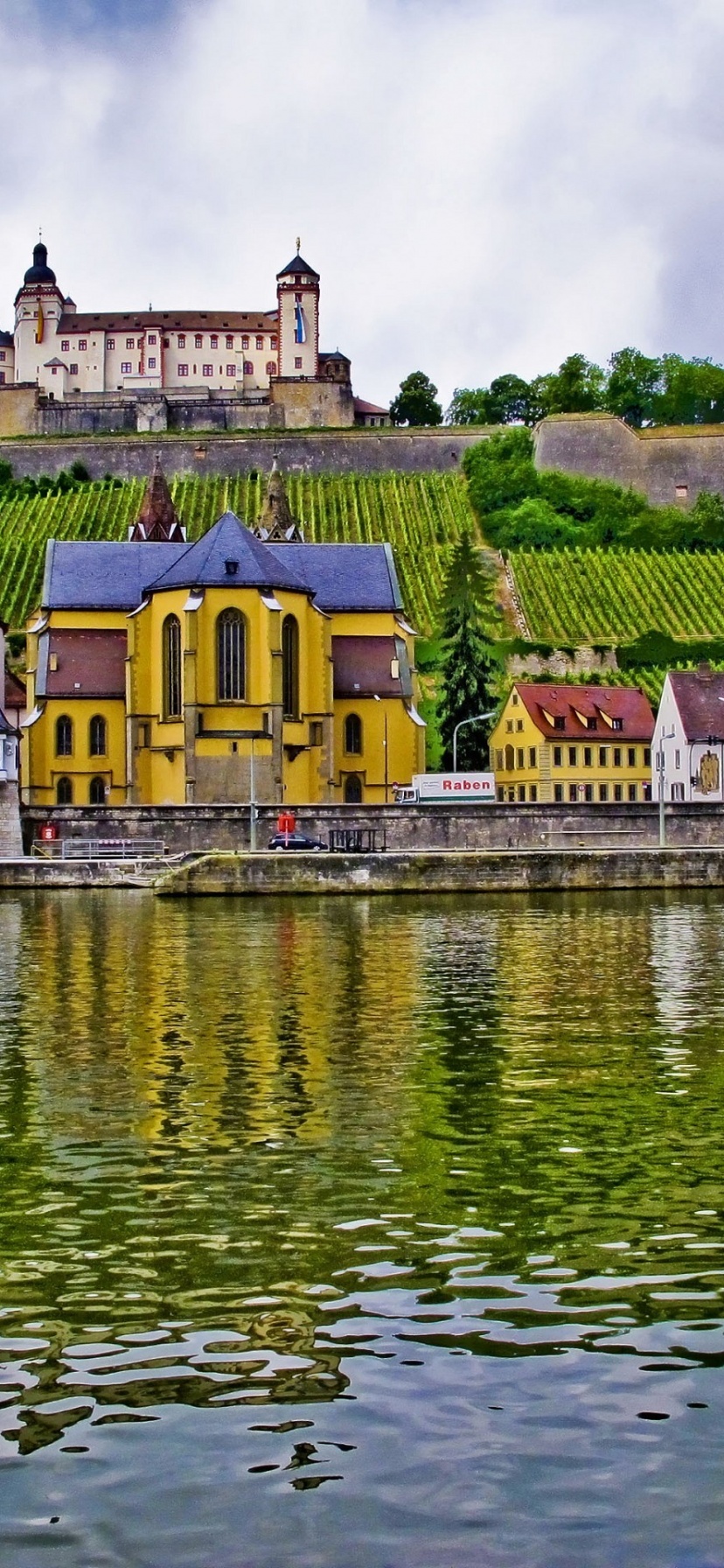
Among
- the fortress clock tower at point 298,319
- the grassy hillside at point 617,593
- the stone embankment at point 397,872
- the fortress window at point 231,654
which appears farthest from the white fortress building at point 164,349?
the stone embankment at point 397,872

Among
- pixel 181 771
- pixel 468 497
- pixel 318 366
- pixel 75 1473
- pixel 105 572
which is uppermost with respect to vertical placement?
pixel 318 366

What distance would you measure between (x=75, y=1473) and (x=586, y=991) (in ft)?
70.0

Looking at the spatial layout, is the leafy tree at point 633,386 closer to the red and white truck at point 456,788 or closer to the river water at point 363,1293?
the red and white truck at point 456,788

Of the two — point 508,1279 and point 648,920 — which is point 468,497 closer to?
point 648,920

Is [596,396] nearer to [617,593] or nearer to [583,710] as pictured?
[617,593]

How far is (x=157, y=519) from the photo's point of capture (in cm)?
10275

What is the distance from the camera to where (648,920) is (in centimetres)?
4638

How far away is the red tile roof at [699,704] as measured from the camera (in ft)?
274

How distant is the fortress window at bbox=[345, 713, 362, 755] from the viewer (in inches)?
3329

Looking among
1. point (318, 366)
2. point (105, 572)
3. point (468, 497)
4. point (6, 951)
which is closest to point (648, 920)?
point (6, 951)

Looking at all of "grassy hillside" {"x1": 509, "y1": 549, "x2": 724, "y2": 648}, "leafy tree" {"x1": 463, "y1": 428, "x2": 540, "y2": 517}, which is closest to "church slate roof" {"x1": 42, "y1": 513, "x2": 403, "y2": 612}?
"grassy hillside" {"x1": 509, "y1": 549, "x2": 724, "y2": 648}

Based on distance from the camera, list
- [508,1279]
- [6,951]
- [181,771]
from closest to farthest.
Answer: [508,1279]
[6,951]
[181,771]

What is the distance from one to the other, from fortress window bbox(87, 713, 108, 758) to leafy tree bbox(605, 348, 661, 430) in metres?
99.2

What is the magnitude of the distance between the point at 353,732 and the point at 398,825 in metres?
19.5
